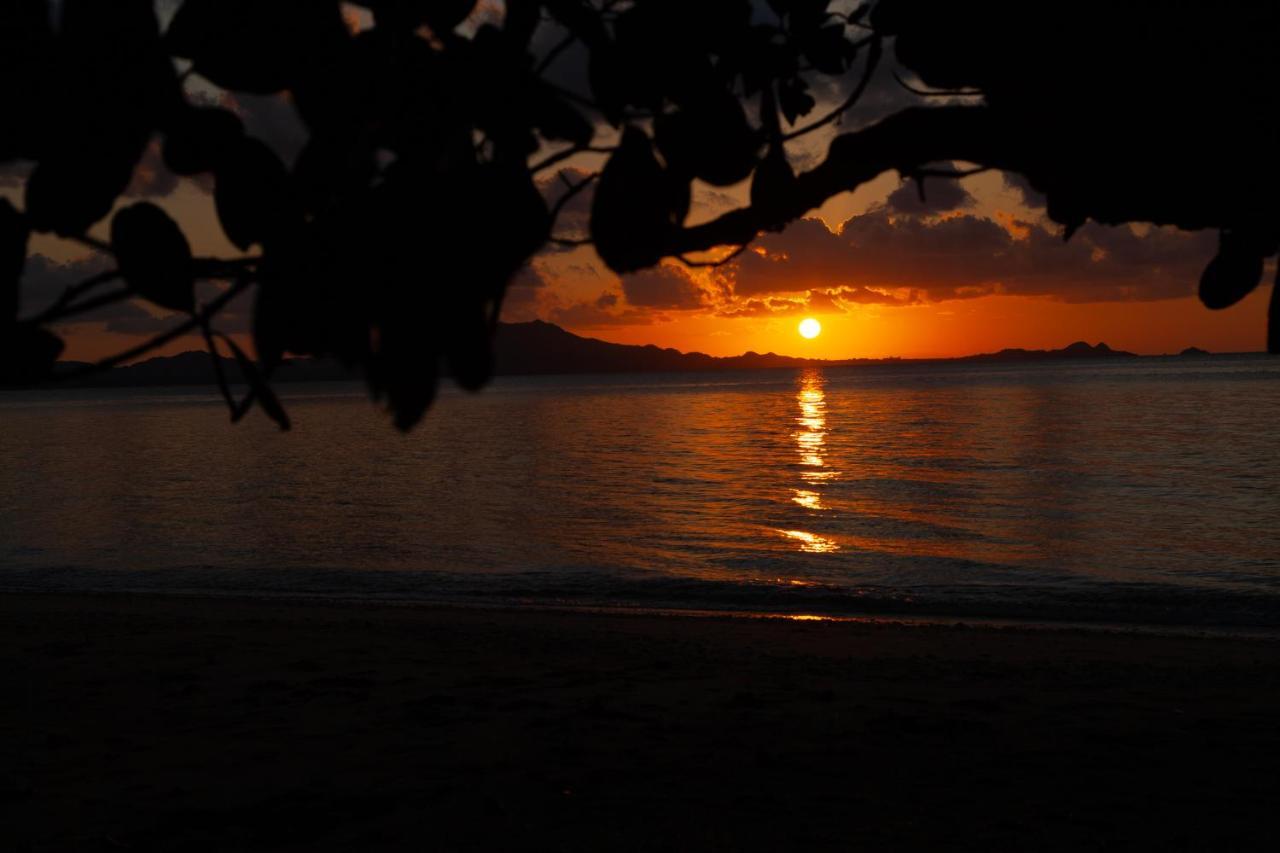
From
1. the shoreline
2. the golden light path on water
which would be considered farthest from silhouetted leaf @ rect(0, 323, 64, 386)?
the golden light path on water

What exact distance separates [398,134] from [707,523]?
19.2m

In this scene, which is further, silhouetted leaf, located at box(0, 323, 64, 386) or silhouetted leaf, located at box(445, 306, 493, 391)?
silhouetted leaf, located at box(0, 323, 64, 386)

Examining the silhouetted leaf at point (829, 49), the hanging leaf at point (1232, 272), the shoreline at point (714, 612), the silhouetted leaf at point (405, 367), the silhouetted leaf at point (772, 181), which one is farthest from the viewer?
the shoreline at point (714, 612)

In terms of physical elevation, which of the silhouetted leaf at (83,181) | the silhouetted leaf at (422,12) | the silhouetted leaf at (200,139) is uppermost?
the silhouetted leaf at (422,12)

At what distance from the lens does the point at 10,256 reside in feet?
4.04

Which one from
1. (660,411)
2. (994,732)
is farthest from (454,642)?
(660,411)

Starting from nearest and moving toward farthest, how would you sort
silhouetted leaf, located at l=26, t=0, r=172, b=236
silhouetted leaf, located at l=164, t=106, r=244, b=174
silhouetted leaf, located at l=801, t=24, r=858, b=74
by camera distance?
silhouetted leaf, located at l=26, t=0, r=172, b=236
silhouetted leaf, located at l=164, t=106, r=244, b=174
silhouetted leaf, located at l=801, t=24, r=858, b=74

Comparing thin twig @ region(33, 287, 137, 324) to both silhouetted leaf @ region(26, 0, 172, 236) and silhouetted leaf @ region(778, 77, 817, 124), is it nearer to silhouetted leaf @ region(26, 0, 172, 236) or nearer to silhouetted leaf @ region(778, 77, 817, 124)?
silhouetted leaf @ region(26, 0, 172, 236)

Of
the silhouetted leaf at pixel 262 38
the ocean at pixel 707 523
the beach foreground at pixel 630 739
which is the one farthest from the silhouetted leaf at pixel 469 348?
the ocean at pixel 707 523

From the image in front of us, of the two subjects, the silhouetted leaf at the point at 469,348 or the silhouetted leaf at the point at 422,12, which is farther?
the silhouetted leaf at the point at 422,12

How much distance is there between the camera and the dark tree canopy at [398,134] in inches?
38.8

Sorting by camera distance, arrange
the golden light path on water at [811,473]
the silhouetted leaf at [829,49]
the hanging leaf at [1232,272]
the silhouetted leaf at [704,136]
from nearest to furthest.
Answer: the silhouetted leaf at [704,136]
the hanging leaf at [1232,272]
the silhouetted leaf at [829,49]
the golden light path on water at [811,473]

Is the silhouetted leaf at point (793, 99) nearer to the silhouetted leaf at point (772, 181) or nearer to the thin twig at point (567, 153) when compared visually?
the silhouetted leaf at point (772, 181)

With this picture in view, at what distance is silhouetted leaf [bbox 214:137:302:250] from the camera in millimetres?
1228
